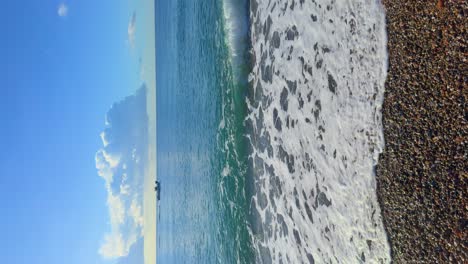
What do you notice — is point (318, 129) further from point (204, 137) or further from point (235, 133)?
point (204, 137)

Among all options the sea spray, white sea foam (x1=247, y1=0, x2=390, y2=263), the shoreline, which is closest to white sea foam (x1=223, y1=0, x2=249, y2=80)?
the sea spray

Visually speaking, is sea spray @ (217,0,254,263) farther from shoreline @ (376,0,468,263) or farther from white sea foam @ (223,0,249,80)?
shoreline @ (376,0,468,263)

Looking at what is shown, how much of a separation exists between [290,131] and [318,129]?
0.72 metres

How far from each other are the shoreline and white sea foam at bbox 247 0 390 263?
0.11 metres

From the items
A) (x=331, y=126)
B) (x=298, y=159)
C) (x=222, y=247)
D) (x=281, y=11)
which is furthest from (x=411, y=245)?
(x=222, y=247)

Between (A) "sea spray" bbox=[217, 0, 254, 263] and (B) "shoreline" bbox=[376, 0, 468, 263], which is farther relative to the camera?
(A) "sea spray" bbox=[217, 0, 254, 263]

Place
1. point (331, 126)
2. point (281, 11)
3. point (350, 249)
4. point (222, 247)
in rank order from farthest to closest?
point (222, 247) → point (281, 11) → point (331, 126) → point (350, 249)

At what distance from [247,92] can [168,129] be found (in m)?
10.5

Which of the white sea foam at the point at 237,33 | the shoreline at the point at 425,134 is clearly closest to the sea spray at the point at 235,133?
the white sea foam at the point at 237,33

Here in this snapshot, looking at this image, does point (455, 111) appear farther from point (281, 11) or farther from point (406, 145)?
point (281, 11)

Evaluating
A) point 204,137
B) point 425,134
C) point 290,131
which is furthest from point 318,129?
point 204,137

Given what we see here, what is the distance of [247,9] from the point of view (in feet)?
19.1

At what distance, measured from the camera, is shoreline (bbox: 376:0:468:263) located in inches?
76.6

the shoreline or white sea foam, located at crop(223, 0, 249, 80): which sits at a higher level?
white sea foam, located at crop(223, 0, 249, 80)
